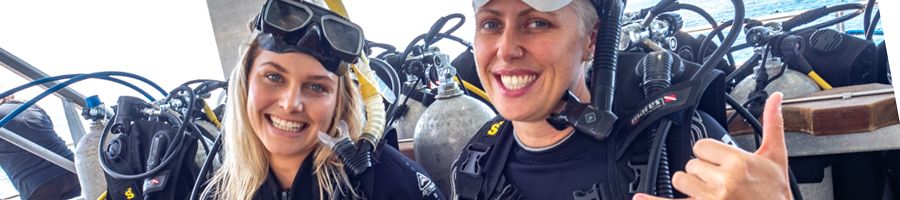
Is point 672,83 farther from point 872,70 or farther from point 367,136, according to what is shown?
point 872,70

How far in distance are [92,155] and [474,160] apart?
1423 mm

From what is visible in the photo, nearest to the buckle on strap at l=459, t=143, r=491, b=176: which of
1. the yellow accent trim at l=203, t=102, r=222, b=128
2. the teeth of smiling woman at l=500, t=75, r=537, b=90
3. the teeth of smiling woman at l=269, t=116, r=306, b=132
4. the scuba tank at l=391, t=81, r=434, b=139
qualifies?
the teeth of smiling woman at l=500, t=75, r=537, b=90

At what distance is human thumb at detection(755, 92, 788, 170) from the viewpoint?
0.77 meters

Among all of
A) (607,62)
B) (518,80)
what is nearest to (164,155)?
(518,80)

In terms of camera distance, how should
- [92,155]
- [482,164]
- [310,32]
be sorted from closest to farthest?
[482,164] → [310,32] → [92,155]

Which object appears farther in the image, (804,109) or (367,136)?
(367,136)

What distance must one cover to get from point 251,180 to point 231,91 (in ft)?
0.84

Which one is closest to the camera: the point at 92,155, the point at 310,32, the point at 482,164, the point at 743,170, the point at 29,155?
the point at 743,170

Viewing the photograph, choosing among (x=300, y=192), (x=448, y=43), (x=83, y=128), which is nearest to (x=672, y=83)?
(x=300, y=192)

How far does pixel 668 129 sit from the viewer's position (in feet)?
3.32

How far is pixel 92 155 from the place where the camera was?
208 cm

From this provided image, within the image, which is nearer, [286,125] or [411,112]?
[286,125]

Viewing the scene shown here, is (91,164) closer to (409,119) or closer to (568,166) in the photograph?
(409,119)

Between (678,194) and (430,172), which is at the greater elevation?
(678,194)
